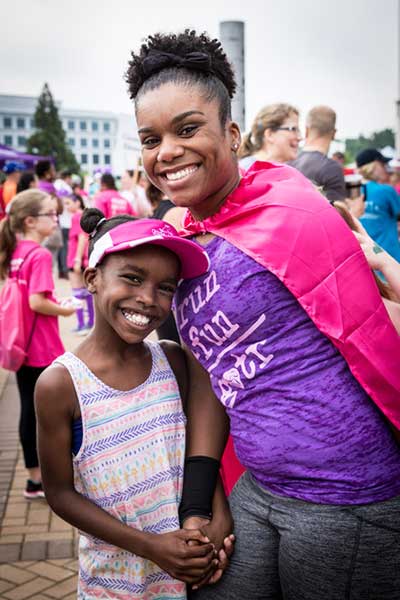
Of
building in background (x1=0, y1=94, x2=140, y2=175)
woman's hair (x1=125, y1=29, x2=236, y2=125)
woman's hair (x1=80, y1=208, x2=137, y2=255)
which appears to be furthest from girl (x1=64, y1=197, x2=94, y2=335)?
building in background (x1=0, y1=94, x2=140, y2=175)

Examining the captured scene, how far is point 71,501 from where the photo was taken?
1863mm

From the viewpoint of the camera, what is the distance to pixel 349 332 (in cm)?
165

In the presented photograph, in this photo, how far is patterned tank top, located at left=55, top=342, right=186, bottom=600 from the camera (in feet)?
6.16

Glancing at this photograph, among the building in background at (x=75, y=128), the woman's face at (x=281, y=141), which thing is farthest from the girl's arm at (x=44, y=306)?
the building in background at (x=75, y=128)

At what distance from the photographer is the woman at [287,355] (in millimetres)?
1668

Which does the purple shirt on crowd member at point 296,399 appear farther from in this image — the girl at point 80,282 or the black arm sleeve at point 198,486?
the girl at point 80,282

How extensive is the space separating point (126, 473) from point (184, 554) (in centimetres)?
27

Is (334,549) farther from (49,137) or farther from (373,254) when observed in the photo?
(49,137)

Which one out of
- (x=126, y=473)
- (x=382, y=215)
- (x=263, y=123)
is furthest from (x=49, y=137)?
(x=126, y=473)

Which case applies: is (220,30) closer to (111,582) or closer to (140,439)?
(140,439)

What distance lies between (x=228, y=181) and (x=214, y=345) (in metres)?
0.45

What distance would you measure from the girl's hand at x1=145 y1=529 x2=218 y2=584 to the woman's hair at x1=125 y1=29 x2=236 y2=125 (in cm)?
112

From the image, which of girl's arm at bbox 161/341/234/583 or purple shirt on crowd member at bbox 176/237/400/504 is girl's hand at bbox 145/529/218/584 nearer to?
girl's arm at bbox 161/341/234/583

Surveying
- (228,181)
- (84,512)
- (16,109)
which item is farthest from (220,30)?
(16,109)
